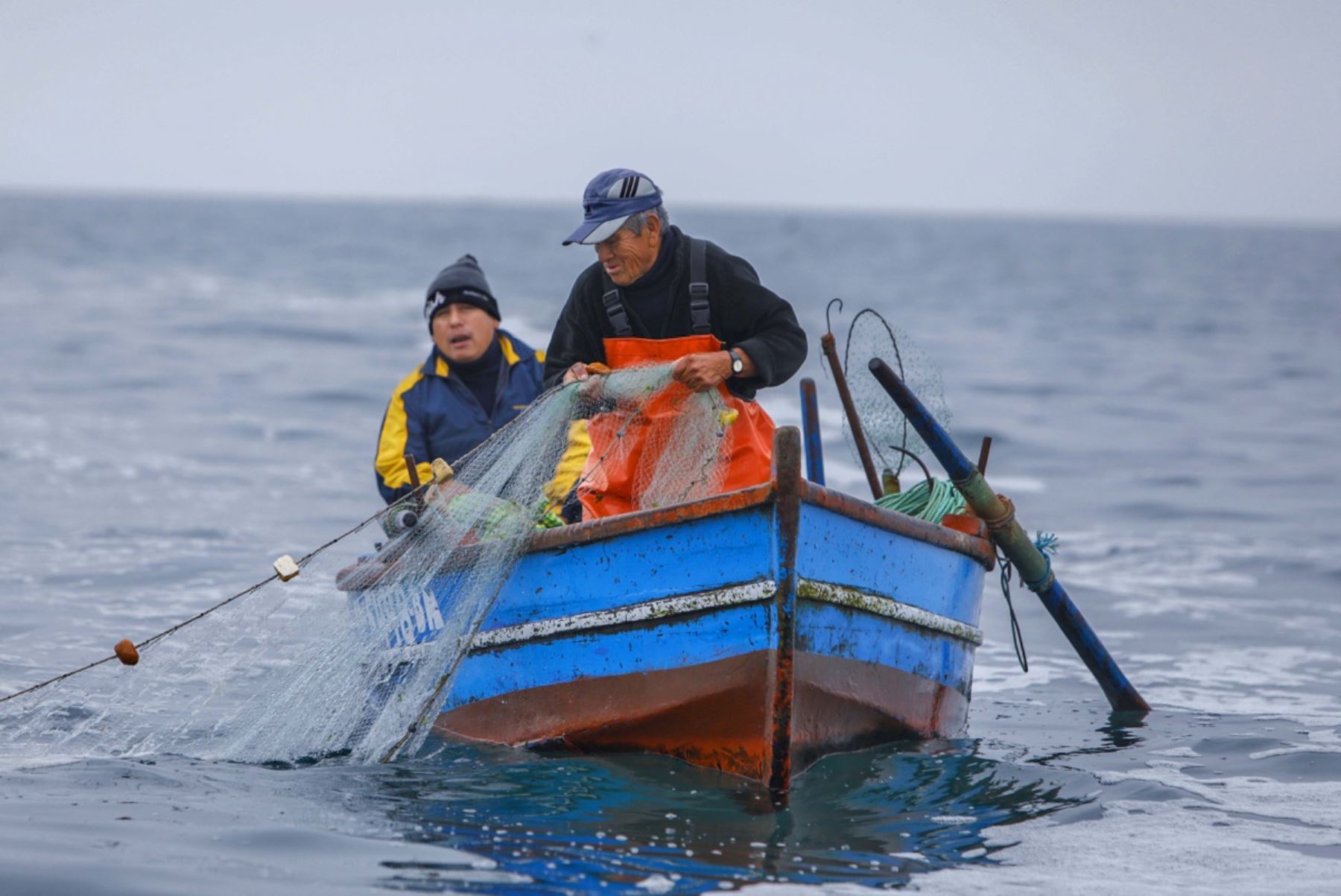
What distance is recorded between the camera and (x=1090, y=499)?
1448 cm

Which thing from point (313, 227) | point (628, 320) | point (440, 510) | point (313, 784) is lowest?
point (313, 784)

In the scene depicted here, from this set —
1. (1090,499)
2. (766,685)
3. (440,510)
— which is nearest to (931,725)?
(766,685)

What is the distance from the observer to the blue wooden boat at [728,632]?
505cm

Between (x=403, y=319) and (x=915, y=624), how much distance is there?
86.8ft

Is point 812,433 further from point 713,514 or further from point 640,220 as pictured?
point 713,514

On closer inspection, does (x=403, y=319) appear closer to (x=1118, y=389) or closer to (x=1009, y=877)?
(x=1118, y=389)

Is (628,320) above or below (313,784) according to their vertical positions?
above

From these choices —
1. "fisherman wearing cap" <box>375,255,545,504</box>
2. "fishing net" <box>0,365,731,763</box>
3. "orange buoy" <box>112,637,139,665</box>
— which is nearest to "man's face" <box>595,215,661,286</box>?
"fishing net" <box>0,365,731,763</box>

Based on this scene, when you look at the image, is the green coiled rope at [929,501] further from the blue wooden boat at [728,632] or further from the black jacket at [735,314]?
the black jacket at [735,314]

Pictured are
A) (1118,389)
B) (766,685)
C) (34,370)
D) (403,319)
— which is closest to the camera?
(766,685)

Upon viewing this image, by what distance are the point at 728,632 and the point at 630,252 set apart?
135 centimetres

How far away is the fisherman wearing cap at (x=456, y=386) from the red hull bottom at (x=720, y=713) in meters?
1.29

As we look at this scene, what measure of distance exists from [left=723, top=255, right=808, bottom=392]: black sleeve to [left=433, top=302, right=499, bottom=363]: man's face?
1766 millimetres

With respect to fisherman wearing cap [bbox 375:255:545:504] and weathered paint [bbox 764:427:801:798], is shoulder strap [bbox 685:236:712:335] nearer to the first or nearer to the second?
weathered paint [bbox 764:427:801:798]
